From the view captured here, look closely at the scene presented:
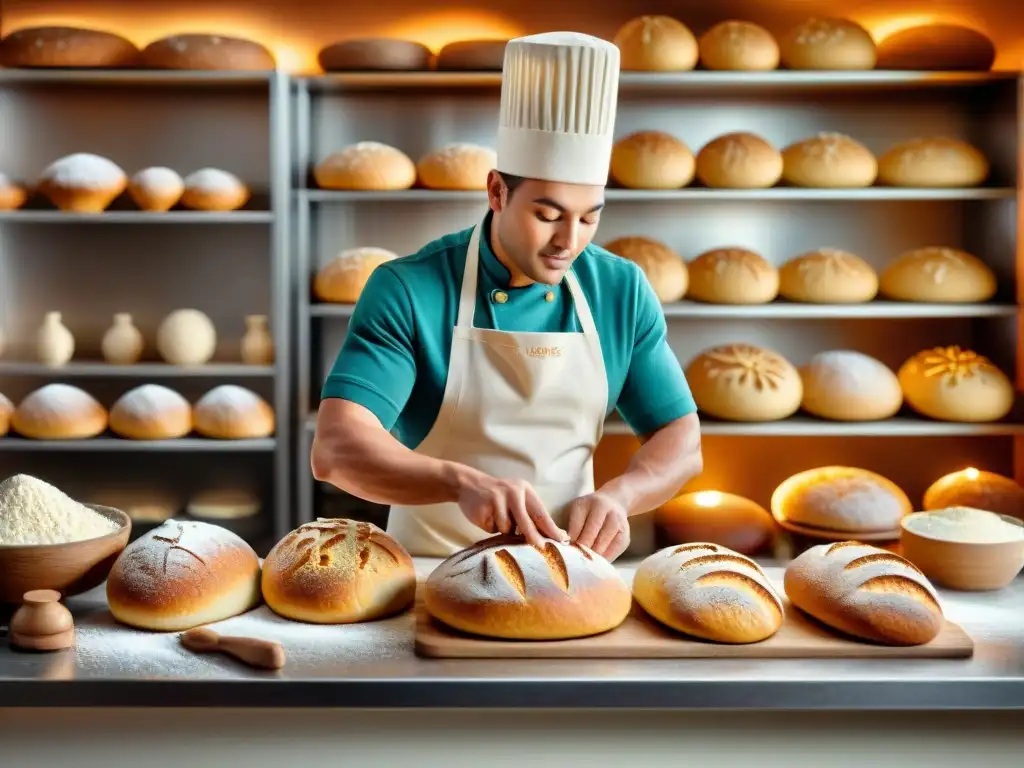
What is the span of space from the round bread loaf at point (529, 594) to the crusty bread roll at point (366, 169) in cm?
228

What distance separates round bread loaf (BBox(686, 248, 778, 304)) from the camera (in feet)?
11.0

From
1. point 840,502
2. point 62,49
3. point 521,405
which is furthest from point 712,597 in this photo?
point 62,49

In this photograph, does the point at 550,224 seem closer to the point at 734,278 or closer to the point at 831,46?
the point at 734,278

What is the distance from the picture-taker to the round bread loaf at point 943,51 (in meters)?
3.33

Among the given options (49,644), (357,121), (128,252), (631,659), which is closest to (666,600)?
(631,659)

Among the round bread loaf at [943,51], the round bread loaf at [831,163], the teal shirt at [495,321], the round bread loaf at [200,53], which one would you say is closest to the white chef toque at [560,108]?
the teal shirt at [495,321]

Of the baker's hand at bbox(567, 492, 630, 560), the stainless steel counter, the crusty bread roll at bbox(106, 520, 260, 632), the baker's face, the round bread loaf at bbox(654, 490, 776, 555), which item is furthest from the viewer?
the round bread loaf at bbox(654, 490, 776, 555)

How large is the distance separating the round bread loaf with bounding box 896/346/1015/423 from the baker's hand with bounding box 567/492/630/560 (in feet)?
7.54

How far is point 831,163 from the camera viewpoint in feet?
11.0

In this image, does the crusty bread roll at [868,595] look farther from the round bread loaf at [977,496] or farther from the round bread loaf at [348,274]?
the round bread loaf at [348,274]

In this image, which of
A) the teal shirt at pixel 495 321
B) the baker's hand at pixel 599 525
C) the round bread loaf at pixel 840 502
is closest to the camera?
the baker's hand at pixel 599 525

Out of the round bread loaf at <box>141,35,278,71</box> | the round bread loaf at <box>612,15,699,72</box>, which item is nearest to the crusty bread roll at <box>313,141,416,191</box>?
the round bread loaf at <box>141,35,278,71</box>

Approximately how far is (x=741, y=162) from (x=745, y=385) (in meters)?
0.72

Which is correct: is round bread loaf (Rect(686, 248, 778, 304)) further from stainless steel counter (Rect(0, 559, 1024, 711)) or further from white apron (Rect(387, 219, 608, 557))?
stainless steel counter (Rect(0, 559, 1024, 711))
